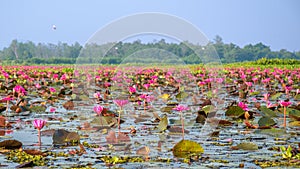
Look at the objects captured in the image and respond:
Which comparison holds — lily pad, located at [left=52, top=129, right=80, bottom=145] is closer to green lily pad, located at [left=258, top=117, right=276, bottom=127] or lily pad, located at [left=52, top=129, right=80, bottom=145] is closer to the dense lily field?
the dense lily field

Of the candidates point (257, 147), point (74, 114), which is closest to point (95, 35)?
point (74, 114)

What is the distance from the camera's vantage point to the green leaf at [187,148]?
285 cm

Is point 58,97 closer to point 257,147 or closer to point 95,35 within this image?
point 95,35

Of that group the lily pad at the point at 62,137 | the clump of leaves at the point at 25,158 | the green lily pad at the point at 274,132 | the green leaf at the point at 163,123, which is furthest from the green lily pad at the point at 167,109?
the clump of leaves at the point at 25,158

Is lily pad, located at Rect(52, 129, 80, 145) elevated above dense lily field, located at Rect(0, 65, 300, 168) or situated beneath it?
elevated above

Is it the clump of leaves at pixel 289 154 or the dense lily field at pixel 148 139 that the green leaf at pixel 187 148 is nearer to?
the dense lily field at pixel 148 139

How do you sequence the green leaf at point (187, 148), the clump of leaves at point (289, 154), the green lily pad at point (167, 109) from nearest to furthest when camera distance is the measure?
the clump of leaves at point (289, 154)
the green leaf at point (187, 148)
the green lily pad at point (167, 109)

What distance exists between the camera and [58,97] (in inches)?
269

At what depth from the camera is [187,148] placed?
287 centimetres

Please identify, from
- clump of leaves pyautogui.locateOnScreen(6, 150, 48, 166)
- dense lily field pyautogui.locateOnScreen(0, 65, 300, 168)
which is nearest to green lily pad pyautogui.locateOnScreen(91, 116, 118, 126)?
dense lily field pyautogui.locateOnScreen(0, 65, 300, 168)

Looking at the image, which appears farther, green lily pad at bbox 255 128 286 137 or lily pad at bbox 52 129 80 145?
green lily pad at bbox 255 128 286 137

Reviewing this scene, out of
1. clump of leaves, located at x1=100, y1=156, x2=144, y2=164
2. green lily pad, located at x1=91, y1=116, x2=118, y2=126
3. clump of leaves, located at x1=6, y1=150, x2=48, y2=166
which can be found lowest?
clump of leaves, located at x1=100, y1=156, x2=144, y2=164

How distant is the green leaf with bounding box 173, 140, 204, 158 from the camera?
2.85 metres

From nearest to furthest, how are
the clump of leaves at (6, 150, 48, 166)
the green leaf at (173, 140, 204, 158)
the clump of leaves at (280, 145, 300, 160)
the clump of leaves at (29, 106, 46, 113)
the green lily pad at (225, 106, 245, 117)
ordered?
the clump of leaves at (6, 150, 48, 166) → the clump of leaves at (280, 145, 300, 160) → the green leaf at (173, 140, 204, 158) → the green lily pad at (225, 106, 245, 117) → the clump of leaves at (29, 106, 46, 113)
